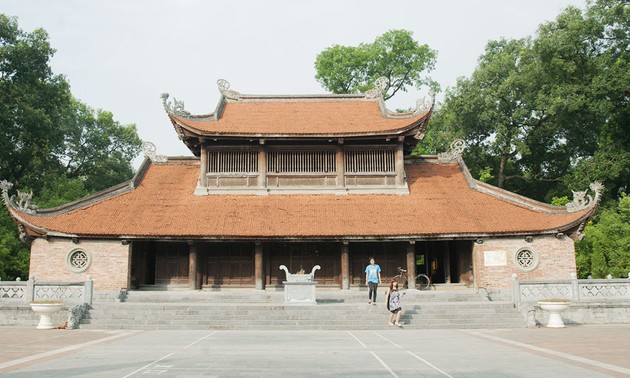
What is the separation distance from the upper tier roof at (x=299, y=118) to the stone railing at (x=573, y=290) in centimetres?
780

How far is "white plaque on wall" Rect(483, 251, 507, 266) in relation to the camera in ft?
60.9

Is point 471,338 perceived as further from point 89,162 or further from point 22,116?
point 89,162

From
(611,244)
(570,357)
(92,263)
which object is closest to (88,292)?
(92,263)

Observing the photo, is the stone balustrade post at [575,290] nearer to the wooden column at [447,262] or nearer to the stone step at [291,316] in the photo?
the stone step at [291,316]

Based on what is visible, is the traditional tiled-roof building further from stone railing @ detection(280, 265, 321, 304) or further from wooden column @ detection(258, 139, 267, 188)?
stone railing @ detection(280, 265, 321, 304)

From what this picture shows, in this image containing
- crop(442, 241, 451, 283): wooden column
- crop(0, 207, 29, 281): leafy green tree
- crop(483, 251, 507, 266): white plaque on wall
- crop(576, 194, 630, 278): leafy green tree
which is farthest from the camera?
crop(0, 207, 29, 281): leafy green tree

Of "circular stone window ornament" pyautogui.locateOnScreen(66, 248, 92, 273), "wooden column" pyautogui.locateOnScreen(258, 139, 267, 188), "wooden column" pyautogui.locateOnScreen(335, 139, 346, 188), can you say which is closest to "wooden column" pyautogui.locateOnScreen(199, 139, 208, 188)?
"wooden column" pyautogui.locateOnScreen(258, 139, 267, 188)

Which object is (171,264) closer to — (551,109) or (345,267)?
(345,267)

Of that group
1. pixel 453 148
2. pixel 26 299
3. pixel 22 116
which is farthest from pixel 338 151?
pixel 22 116

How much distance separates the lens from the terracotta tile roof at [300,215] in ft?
60.5

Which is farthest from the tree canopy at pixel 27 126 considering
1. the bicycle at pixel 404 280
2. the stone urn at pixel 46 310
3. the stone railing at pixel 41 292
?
the bicycle at pixel 404 280

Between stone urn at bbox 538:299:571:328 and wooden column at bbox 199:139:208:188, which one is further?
wooden column at bbox 199:139:208:188

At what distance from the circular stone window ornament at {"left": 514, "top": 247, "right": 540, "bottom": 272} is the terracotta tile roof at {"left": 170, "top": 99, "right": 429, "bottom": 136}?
6.27m

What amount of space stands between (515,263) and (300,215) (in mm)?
7760
